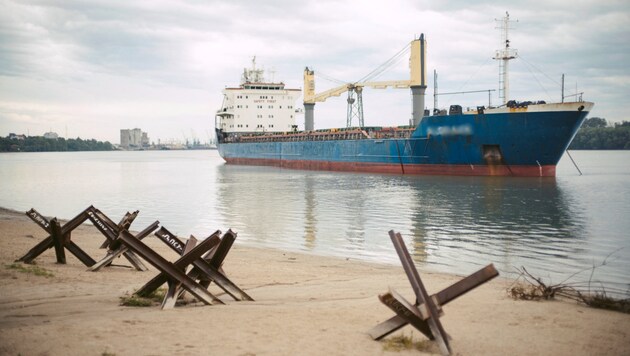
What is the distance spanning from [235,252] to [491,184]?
18983 mm

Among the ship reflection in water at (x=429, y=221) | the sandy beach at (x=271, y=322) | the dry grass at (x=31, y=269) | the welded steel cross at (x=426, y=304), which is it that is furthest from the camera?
the ship reflection in water at (x=429, y=221)

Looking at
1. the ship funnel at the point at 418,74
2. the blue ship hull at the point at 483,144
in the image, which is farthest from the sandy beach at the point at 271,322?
the ship funnel at the point at 418,74

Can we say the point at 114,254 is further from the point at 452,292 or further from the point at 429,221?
the point at 429,221

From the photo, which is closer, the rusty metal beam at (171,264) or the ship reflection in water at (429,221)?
the rusty metal beam at (171,264)

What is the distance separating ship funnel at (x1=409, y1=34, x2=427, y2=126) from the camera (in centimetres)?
3872

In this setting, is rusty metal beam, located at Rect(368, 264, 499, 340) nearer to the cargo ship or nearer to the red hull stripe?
the cargo ship

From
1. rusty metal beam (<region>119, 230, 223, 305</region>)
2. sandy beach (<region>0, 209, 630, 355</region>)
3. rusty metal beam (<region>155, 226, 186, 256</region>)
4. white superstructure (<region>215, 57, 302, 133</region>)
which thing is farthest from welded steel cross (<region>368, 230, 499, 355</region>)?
white superstructure (<region>215, 57, 302, 133</region>)

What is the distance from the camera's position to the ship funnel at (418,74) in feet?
127

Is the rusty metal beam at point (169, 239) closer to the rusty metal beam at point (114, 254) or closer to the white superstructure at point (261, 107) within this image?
the rusty metal beam at point (114, 254)

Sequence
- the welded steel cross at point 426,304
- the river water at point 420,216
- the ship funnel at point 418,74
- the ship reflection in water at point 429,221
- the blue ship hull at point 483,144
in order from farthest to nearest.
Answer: the ship funnel at point 418,74 < the blue ship hull at point 483,144 < the ship reflection in water at point 429,221 < the river water at point 420,216 < the welded steel cross at point 426,304

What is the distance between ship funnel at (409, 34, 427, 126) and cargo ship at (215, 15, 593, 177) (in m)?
0.07

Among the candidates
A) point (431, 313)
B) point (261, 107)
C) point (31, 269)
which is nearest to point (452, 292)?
point (431, 313)

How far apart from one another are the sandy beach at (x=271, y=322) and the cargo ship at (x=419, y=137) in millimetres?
21738

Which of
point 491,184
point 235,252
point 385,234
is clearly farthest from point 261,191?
point 235,252
